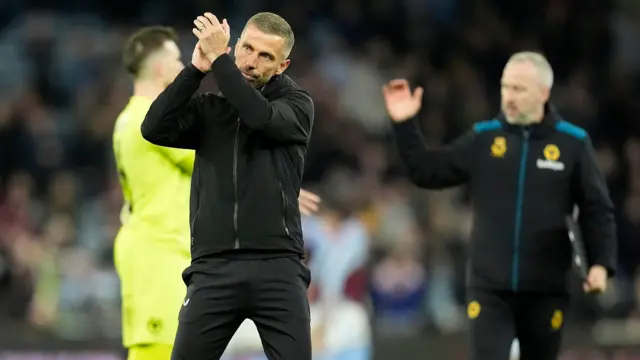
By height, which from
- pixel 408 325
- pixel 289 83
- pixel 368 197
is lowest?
pixel 408 325

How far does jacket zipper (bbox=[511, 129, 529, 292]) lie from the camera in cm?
757

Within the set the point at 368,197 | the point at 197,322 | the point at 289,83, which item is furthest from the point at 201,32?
the point at 368,197

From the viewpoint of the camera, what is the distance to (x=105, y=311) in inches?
490

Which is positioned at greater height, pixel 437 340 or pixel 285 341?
pixel 285 341

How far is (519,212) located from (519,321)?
0.65 metres

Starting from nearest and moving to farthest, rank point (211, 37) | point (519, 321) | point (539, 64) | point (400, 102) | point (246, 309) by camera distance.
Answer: point (211, 37) < point (246, 309) < point (519, 321) < point (539, 64) < point (400, 102)

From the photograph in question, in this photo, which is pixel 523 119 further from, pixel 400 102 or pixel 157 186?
pixel 157 186

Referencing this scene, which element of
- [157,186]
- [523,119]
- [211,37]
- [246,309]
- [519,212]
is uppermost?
[211,37]

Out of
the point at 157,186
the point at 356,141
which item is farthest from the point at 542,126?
the point at 356,141

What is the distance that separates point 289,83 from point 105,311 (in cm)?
691

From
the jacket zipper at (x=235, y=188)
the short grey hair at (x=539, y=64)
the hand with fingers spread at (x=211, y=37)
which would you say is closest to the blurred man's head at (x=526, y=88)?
the short grey hair at (x=539, y=64)

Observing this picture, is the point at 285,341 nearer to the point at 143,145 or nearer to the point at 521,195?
the point at 143,145

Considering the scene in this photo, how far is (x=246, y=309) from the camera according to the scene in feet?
18.9

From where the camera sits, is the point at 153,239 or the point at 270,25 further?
the point at 153,239
